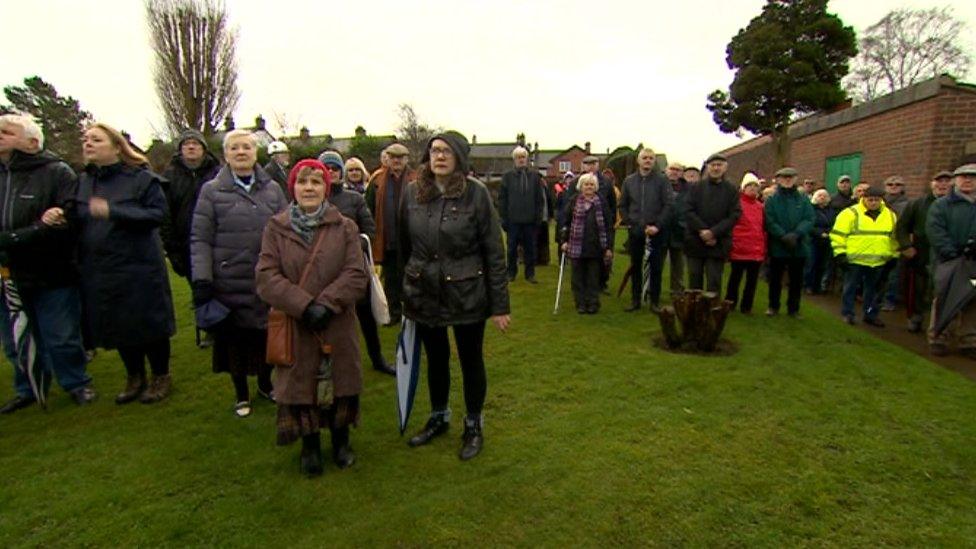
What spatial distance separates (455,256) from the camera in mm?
3492

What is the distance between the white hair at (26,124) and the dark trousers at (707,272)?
7.08 metres

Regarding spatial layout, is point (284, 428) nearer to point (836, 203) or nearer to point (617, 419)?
point (617, 419)

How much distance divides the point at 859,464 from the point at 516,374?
2.76 m

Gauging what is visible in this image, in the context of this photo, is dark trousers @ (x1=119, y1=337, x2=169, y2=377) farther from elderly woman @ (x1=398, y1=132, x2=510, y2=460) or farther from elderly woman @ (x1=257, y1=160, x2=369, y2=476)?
elderly woman @ (x1=398, y1=132, x2=510, y2=460)

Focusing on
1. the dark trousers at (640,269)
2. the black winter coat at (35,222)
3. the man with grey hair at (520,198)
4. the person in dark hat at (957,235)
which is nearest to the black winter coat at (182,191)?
the black winter coat at (35,222)

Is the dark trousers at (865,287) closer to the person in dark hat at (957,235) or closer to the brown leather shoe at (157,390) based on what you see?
the person in dark hat at (957,235)

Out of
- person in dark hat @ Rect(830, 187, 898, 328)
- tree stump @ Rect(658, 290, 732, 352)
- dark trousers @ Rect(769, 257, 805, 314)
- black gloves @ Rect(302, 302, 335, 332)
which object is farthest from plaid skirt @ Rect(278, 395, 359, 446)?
person in dark hat @ Rect(830, 187, 898, 328)

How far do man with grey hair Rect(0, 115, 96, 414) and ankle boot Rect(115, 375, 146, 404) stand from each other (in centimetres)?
28

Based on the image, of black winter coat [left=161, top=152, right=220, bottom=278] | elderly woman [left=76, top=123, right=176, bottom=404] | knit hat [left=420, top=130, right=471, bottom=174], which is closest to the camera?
knit hat [left=420, top=130, right=471, bottom=174]

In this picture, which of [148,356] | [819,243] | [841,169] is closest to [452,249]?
[148,356]

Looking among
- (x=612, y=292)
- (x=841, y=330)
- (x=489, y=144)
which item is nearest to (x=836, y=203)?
(x=841, y=330)

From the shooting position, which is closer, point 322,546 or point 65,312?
point 322,546

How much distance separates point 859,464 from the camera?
358 centimetres

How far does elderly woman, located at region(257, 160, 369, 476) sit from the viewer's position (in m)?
3.18
